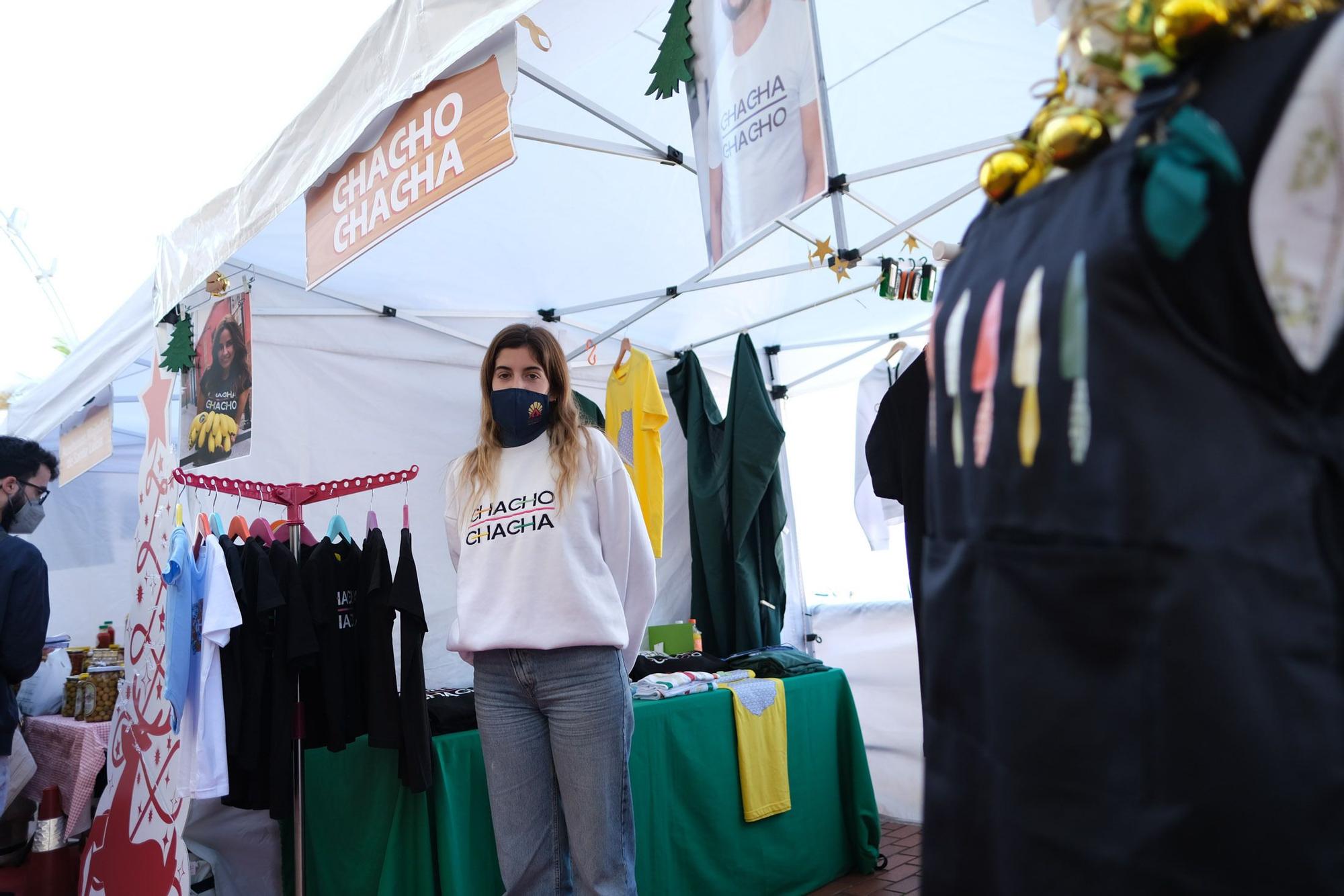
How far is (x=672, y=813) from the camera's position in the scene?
291cm

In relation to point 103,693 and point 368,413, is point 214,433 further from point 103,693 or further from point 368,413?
point 103,693

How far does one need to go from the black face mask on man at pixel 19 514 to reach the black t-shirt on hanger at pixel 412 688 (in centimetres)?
163

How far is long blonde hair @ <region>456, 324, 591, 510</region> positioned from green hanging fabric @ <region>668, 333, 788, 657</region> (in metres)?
2.45

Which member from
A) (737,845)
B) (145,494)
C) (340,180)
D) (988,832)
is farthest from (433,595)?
(988,832)

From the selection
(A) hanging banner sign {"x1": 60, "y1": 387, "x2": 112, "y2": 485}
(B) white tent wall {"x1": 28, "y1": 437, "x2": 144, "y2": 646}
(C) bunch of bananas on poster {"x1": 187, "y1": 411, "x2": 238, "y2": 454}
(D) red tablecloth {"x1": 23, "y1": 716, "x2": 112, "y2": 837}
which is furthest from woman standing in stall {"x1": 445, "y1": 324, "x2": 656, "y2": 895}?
(B) white tent wall {"x1": 28, "y1": 437, "x2": 144, "y2": 646}

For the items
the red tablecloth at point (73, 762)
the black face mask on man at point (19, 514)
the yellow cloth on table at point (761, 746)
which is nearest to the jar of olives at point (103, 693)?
the red tablecloth at point (73, 762)

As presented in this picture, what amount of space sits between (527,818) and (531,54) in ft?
6.16

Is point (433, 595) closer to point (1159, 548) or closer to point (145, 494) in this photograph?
point (145, 494)

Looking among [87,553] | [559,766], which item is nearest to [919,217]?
[559,766]

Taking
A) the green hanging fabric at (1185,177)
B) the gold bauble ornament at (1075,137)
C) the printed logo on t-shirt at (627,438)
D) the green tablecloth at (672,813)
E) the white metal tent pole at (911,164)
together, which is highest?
the white metal tent pole at (911,164)

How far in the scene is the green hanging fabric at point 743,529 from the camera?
445 centimetres

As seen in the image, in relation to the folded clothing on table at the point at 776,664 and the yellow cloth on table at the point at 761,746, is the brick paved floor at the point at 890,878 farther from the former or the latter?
the folded clothing on table at the point at 776,664

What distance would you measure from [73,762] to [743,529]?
114 inches

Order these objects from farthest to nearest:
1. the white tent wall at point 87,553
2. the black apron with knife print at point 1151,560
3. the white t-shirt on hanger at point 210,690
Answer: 1. the white tent wall at point 87,553
2. the white t-shirt on hanger at point 210,690
3. the black apron with knife print at point 1151,560
